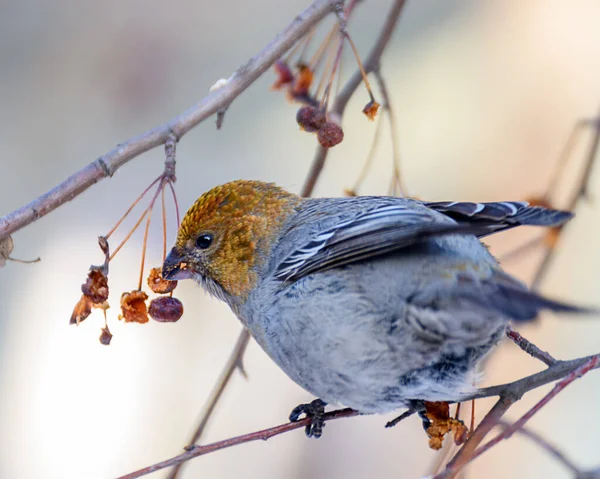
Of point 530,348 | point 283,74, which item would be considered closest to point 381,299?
point 530,348

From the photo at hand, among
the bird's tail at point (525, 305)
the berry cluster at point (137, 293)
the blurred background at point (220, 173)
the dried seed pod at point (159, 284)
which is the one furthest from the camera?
the blurred background at point (220, 173)

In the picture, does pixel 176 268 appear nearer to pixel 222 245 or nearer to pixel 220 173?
pixel 222 245

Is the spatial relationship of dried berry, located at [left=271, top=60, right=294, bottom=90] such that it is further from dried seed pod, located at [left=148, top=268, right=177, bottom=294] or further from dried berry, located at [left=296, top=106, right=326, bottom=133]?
dried seed pod, located at [left=148, top=268, right=177, bottom=294]

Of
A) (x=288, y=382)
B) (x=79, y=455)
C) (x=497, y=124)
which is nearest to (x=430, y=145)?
(x=497, y=124)

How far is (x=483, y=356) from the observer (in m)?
2.95

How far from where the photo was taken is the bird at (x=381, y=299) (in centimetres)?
275

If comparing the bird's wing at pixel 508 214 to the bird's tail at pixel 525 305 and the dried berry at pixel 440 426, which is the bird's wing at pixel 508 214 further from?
the dried berry at pixel 440 426

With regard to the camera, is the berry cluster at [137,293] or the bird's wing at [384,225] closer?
the berry cluster at [137,293]

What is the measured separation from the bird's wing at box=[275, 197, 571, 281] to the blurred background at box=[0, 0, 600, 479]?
1.99m

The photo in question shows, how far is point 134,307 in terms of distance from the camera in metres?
3.04

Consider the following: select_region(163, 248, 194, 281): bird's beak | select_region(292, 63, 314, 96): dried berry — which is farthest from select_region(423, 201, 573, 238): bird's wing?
select_region(163, 248, 194, 281): bird's beak

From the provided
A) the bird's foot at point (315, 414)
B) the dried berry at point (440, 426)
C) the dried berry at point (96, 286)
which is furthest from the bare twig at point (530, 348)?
the dried berry at point (96, 286)

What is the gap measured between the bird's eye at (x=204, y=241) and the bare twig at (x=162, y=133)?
0.64 metres

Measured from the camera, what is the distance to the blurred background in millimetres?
5406
